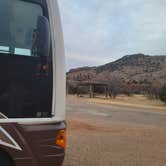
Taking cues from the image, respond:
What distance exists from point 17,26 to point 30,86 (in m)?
0.77

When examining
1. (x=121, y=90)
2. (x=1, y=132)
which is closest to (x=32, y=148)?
(x=1, y=132)

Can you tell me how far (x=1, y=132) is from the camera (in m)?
4.15

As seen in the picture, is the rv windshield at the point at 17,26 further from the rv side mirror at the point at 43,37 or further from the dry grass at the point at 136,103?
the dry grass at the point at 136,103

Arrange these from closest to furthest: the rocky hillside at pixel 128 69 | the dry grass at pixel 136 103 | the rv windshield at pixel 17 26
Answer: the rv windshield at pixel 17 26 < the dry grass at pixel 136 103 < the rocky hillside at pixel 128 69

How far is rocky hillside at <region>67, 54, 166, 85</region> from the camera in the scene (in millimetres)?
97812

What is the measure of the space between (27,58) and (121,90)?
190ft

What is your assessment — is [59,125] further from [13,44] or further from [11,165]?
[13,44]

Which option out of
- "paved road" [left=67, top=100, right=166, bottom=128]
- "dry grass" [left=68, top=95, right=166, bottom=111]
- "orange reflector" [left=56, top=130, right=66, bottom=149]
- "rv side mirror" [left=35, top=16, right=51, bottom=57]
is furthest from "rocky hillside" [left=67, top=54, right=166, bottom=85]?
"rv side mirror" [left=35, top=16, right=51, bottom=57]

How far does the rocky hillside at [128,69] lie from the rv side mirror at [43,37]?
281 feet

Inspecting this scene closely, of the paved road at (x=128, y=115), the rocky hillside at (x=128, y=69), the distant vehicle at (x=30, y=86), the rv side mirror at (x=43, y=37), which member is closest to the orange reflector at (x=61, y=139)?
the distant vehicle at (x=30, y=86)

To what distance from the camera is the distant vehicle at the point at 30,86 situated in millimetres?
4281

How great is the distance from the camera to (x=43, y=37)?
4336mm

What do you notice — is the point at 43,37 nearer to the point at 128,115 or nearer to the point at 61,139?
the point at 61,139

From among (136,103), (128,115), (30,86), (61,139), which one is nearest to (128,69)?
(136,103)
